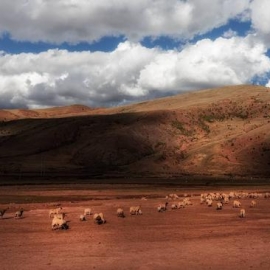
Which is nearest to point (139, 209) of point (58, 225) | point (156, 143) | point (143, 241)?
point (58, 225)

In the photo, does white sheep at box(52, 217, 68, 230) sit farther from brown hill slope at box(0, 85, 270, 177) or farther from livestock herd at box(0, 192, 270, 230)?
brown hill slope at box(0, 85, 270, 177)

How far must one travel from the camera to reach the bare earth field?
63.7 feet

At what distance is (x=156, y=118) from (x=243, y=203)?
97.7m

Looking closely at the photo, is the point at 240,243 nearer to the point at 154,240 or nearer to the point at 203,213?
the point at 154,240

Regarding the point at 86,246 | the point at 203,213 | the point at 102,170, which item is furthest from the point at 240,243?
the point at 102,170

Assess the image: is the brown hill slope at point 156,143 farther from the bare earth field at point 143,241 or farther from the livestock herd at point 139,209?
the bare earth field at point 143,241

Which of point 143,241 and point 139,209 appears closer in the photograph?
point 143,241

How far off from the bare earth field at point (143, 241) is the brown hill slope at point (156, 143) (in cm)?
6719

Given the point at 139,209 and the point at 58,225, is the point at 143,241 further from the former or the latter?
the point at 139,209

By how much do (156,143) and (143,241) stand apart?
10538 centimetres

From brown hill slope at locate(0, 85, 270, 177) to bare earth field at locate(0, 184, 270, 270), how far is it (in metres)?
67.2

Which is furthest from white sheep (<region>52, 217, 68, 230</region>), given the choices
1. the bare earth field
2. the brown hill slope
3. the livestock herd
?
the brown hill slope

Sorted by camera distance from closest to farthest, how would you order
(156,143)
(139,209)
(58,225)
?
(58,225), (139,209), (156,143)

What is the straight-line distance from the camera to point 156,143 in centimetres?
12988
